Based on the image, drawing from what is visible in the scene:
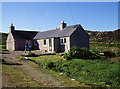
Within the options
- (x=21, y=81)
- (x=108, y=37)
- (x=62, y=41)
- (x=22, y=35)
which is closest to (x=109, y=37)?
(x=108, y=37)

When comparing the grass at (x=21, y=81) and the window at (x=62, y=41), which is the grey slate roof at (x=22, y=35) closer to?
the window at (x=62, y=41)

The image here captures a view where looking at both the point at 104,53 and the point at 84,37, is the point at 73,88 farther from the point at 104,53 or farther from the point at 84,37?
the point at 84,37

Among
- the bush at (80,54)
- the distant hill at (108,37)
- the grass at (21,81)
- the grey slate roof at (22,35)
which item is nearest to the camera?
the grass at (21,81)

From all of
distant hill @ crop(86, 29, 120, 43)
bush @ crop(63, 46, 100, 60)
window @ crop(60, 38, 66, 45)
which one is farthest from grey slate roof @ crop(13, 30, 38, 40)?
distant hill @ crop(86, 29, 120, 43)

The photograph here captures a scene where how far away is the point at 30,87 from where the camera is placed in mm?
6234

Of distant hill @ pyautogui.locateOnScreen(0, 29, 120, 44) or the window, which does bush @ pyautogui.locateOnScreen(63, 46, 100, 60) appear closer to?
the window

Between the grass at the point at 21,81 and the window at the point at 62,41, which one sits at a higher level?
the window at the point at 62,41

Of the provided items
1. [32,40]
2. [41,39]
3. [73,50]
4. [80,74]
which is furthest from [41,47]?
[80,74]

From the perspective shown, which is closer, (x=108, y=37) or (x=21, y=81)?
(x=21, y=81)

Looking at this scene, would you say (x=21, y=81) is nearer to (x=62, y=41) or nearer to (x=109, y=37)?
(x=62, y=41)

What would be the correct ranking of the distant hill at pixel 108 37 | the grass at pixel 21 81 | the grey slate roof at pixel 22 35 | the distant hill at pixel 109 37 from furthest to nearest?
1. the distant hill at pixel 109 37
2. the distant hill at pixel 108 37
3. the grey slate roof at pixel 22 35
4. the grass at pixel 21 81

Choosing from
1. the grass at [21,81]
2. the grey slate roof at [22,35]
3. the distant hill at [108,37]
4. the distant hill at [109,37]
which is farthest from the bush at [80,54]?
the distant hill at [109,37]

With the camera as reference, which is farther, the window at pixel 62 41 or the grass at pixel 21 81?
the window at pixel 62 41

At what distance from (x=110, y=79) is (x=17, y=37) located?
31022 millimetres
